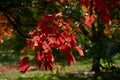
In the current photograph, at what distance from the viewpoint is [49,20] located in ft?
12.5

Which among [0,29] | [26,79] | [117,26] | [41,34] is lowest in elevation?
[26,79]

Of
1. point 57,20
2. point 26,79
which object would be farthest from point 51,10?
point 26,79

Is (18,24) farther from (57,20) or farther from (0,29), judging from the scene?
(57,20)

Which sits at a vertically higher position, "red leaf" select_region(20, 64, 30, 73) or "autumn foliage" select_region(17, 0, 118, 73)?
"autumn foliage" select_region(17, 0, 118, 73)

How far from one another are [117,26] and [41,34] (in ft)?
30.0

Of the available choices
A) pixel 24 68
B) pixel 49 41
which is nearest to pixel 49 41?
pixel 49 41

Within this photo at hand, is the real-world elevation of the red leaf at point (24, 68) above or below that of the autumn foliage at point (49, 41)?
below

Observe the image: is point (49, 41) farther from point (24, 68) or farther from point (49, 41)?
point (24, 68)

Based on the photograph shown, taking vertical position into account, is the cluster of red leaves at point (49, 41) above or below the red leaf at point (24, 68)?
above

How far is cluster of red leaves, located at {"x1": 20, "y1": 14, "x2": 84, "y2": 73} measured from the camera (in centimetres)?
362

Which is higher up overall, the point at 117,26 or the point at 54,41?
the point at 54,41

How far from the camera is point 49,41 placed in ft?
11.9

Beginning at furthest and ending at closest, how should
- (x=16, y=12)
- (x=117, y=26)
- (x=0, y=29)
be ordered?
(x=117, y=26)
(x=0, y=29)
(x=16, y=12)

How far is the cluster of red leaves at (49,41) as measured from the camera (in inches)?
142
